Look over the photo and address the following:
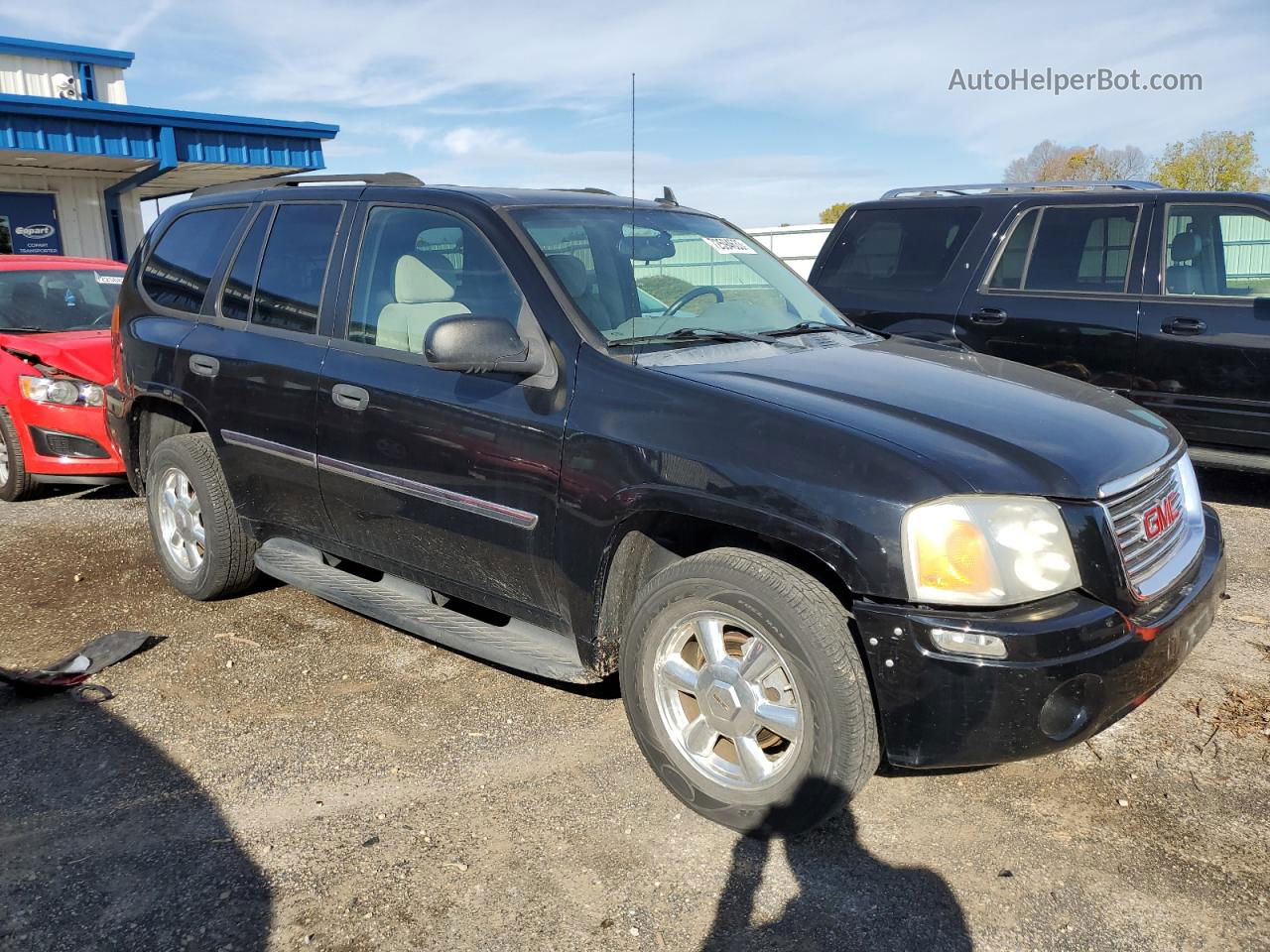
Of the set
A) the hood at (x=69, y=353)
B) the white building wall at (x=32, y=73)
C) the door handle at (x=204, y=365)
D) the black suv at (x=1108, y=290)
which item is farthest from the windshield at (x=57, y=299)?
the white building wall at (x=32, y=73)

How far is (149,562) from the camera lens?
5.59 meters

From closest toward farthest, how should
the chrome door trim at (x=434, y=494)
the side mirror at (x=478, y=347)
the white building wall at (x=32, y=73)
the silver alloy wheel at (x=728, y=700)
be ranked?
the silver alloy wheel at (x=728, y=700), the side mirror at (x=478, y=347), the chrome door trim at (x=434, y=494), the white building wall at (x=32, y=73)

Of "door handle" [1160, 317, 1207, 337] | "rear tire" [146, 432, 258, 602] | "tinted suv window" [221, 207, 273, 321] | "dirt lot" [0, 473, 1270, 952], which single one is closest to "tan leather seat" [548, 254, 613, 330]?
"dirt lot" [0, 473, 1270, 952]

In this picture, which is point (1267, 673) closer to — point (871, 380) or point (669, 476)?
point (871, 380)

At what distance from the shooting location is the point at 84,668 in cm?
409

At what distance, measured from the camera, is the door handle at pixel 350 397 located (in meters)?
3.80

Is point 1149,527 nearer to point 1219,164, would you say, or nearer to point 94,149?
point 94,149

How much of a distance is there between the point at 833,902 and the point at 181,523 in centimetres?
358

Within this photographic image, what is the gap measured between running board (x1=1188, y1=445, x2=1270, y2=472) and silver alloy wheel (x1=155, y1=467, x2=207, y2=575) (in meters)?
5.43

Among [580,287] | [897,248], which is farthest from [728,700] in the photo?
[897,248]

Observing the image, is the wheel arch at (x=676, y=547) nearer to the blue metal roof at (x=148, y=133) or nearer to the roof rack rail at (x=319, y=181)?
the roof rack rail at (x=319, y=181)

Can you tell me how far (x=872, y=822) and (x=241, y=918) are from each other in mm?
1769

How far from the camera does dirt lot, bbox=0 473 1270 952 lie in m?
2.59

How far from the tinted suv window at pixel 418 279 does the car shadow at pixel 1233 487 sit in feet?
16.4
